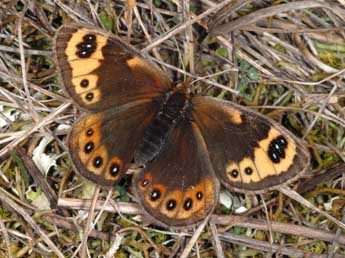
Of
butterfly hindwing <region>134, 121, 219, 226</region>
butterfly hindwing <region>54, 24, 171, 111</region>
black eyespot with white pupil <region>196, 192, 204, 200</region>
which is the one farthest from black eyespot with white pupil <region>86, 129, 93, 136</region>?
black eyespot with white pupil <region>196, 192, 204, 200</region>

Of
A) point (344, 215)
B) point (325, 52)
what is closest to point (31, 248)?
point (344, 215)

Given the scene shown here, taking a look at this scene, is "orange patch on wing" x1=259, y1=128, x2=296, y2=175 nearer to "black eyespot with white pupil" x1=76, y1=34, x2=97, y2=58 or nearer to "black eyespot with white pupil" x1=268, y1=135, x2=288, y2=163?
"black eyespot with white pupil" x1=268, y1=135, x2=288, y2=163

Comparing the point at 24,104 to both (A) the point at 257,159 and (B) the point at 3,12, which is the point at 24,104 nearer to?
(B) the point at 3,12

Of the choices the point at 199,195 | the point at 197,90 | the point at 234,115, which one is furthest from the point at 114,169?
the point at 197,90

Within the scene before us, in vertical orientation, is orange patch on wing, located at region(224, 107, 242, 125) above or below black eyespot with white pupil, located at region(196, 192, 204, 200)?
above

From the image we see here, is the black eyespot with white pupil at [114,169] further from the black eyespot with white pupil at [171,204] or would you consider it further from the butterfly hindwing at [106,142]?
the black eyespot with white pupil at [171,204]

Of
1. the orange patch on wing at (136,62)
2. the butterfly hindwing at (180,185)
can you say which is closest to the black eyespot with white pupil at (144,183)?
the butterfly hindwing at (180,185)
